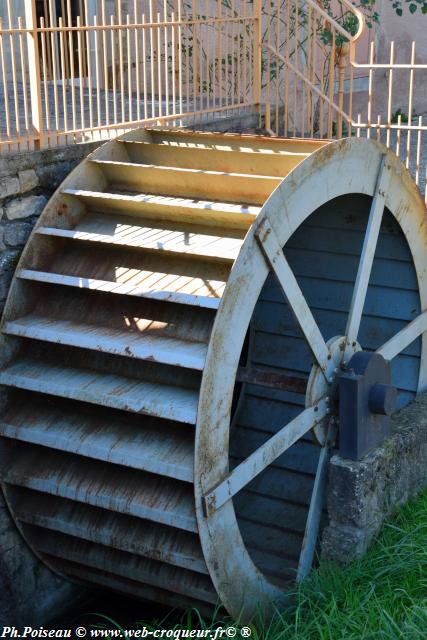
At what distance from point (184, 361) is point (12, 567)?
1496 millimetres

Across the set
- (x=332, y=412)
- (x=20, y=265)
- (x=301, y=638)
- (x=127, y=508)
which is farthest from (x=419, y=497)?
(x=20, y=265)

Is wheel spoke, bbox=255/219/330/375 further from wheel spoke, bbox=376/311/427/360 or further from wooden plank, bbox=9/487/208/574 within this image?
wooden plank, bbox=9/487/208/574

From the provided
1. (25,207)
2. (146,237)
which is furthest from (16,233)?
(146,237)

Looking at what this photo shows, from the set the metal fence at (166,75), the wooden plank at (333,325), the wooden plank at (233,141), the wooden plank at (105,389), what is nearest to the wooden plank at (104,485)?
the wooden plank at (105,389)

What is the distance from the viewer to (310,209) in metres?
4.38

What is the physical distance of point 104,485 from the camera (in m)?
4.21

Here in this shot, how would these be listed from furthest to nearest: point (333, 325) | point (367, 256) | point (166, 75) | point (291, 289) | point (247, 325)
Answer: point (333, 325), point (166, 75), point (367, 256), point (291, 289), point (247, 325)

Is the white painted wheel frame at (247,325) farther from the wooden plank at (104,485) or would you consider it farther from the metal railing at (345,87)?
the metal railing at (345,87)

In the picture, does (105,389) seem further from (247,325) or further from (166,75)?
(166,75)

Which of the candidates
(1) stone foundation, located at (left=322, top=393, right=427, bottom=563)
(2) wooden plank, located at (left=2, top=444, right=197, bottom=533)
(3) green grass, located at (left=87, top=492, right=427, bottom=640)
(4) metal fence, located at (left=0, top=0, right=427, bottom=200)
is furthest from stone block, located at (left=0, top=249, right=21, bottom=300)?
(1) stone foundation, located at (left=322, top=393, right=427, bottom=563)

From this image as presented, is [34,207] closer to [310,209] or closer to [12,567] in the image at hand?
[310,209]

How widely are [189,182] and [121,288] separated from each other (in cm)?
70

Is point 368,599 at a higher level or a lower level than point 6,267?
lower

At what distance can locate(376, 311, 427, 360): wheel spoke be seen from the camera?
16.9 feet
